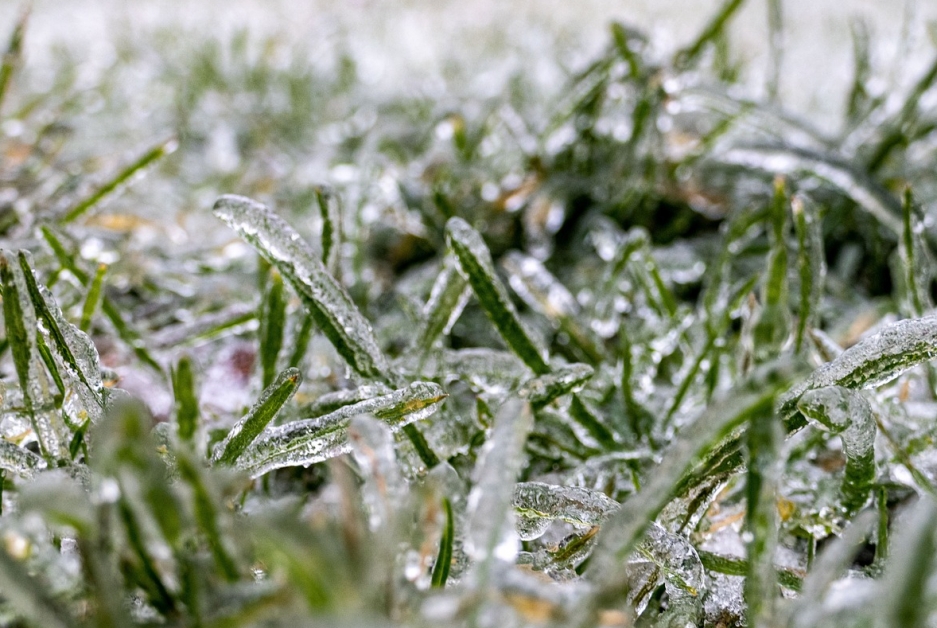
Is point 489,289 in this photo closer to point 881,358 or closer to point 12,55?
point 881,358

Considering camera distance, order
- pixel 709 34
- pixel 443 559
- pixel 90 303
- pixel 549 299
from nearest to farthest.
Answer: pixel 443 559 → pixel 90 303 → pixel 549 299 → pixel 709 34

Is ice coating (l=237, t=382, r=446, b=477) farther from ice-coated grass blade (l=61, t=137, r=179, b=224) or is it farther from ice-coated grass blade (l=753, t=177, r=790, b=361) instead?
ice-coated grass blade (l=61, t=137, r=179, b=224)

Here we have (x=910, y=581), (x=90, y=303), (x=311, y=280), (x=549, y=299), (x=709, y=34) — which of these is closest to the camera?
(x=910, y=581)

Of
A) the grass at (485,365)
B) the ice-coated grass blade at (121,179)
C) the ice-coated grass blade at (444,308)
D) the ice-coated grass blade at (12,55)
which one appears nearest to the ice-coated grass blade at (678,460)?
the grass at (485,365)

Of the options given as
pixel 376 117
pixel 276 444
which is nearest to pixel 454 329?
pixel 276 444

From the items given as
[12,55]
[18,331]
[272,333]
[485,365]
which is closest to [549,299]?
[485,365]

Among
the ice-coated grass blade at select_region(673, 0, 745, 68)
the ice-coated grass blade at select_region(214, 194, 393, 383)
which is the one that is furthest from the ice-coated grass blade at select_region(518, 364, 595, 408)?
the ice-coated grass blade at select_region(673, 0, 745, 68)
